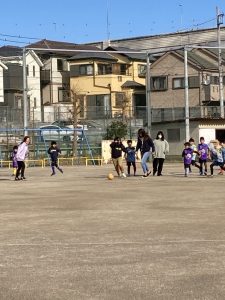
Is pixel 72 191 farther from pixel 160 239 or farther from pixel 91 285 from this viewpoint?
pixel 91 285

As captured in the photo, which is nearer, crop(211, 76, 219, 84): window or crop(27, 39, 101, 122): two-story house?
crop(211, 76, 219, 84): window

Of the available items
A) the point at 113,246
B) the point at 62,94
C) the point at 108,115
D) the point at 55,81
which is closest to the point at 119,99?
the point at 108,115

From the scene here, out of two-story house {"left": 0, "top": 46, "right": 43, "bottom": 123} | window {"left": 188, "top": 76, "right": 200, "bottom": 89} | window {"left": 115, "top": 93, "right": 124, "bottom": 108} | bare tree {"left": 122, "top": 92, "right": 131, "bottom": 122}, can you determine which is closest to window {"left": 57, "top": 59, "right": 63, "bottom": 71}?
two-story house {"left": 0, "top": 46, "right": 43, "bottom": 123}

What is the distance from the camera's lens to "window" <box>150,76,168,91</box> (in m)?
59.2

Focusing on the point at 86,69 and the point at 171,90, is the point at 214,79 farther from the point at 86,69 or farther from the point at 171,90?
the point at 86,69

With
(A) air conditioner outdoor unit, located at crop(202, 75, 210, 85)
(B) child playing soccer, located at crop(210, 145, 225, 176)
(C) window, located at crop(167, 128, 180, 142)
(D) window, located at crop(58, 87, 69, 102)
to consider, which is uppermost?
(A) air conditioner outdoor unit, located at crop(202, 75, 210, 85)

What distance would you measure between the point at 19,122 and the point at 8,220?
3775cm

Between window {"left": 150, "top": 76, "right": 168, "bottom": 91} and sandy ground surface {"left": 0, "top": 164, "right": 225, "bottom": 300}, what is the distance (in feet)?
149

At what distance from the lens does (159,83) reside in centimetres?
5978

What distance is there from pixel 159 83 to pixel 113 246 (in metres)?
52.8

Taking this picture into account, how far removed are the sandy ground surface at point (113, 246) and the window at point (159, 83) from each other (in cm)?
4555

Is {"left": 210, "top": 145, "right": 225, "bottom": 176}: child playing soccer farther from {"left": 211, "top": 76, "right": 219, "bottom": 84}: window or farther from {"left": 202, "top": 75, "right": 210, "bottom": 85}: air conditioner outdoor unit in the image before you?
{"left": 211, "top": 76, "right": 219, "bottom": 84}: window

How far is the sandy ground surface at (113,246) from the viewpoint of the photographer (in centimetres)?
569

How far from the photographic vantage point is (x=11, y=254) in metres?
7.32
